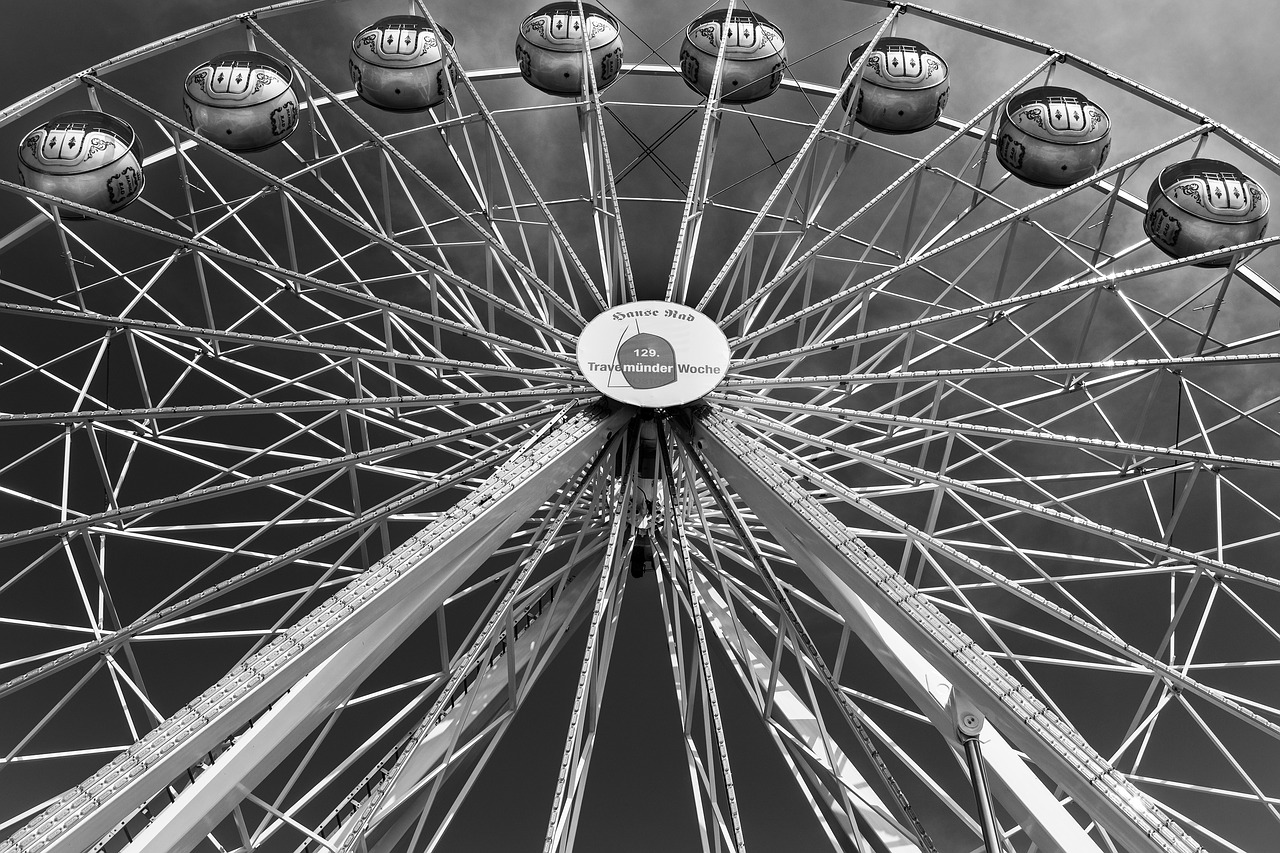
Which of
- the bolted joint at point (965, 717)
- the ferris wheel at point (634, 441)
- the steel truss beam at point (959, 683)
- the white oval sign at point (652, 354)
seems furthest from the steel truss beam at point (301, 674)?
the bolted joint at point (965, 717)

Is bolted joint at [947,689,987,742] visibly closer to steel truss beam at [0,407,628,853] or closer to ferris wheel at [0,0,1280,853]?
ferris wheel at [0,0,1280,853]

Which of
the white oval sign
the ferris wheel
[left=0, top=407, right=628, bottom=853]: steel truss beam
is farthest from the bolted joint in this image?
the white oval sign

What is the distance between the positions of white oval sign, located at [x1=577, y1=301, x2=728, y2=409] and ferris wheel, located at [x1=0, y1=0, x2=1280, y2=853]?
58 mm

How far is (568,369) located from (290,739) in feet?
18.7

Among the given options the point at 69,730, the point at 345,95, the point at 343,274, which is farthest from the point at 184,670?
the point at 345,95

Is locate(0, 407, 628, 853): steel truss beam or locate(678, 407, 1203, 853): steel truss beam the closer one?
locate(0, 407, 628, 853): steel truss beam

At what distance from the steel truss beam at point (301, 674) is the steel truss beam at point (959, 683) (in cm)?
252

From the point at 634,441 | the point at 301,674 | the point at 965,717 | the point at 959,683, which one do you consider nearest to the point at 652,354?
the point at 634,441

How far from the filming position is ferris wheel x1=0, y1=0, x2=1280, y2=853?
36.8ft

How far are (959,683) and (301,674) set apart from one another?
5.48 metres

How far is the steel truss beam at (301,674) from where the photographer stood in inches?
319

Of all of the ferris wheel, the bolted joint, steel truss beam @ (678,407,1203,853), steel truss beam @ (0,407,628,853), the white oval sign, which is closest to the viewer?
steel truss beam @ (0,407,628,853)

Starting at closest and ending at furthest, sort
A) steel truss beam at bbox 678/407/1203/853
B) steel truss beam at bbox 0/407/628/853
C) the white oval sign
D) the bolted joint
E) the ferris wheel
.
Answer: steel truss beam at bbox 0/407/628/853 → steel truss beam at bbox 678/407/1203/853 → the bolted joint → the ferris wheel → the white oval sign

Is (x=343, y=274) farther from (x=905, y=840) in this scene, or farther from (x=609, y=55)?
(x=905, y=840)
